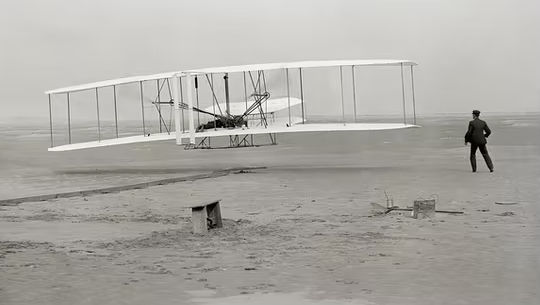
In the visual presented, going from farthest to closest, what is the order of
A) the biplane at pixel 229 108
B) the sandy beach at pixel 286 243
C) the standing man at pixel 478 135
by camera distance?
the biplane at pixel 229 108, the standing man at pixel 478 135, the sandy beach at pixel 286 243

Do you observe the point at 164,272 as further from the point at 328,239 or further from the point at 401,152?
the point at 401,152

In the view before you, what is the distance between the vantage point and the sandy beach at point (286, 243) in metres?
3.91

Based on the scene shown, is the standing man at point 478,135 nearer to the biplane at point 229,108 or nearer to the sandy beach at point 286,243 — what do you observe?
the sandy beach at point 286,243

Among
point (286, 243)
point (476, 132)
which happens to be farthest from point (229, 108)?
point (286, 243)

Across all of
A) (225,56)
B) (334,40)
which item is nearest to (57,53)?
(225,56)

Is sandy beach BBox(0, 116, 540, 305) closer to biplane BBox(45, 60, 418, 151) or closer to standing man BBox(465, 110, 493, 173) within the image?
standing man BBox(465, 110, 493, 173)

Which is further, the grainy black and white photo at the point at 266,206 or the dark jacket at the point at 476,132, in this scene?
the dark jacket at the point at 476,132

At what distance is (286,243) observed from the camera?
530 cm

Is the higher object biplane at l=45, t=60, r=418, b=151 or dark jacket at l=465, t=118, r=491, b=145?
biplane at l=45, t=60, r=418, b=151

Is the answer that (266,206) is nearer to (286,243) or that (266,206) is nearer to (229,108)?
(286,243)

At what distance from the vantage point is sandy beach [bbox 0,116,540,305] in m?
3.91

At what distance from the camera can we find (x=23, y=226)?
6414mm

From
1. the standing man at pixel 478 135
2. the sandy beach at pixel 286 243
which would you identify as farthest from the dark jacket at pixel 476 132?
the sandy beach at pixel 286 243

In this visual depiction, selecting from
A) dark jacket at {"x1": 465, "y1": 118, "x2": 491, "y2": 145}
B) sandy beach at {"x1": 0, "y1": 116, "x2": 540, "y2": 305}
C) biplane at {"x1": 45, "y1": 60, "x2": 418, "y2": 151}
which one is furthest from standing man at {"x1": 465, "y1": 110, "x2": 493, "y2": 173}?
biplane at {"x1": 45, "y1": 60, "x2": 418, "y2": 151}
